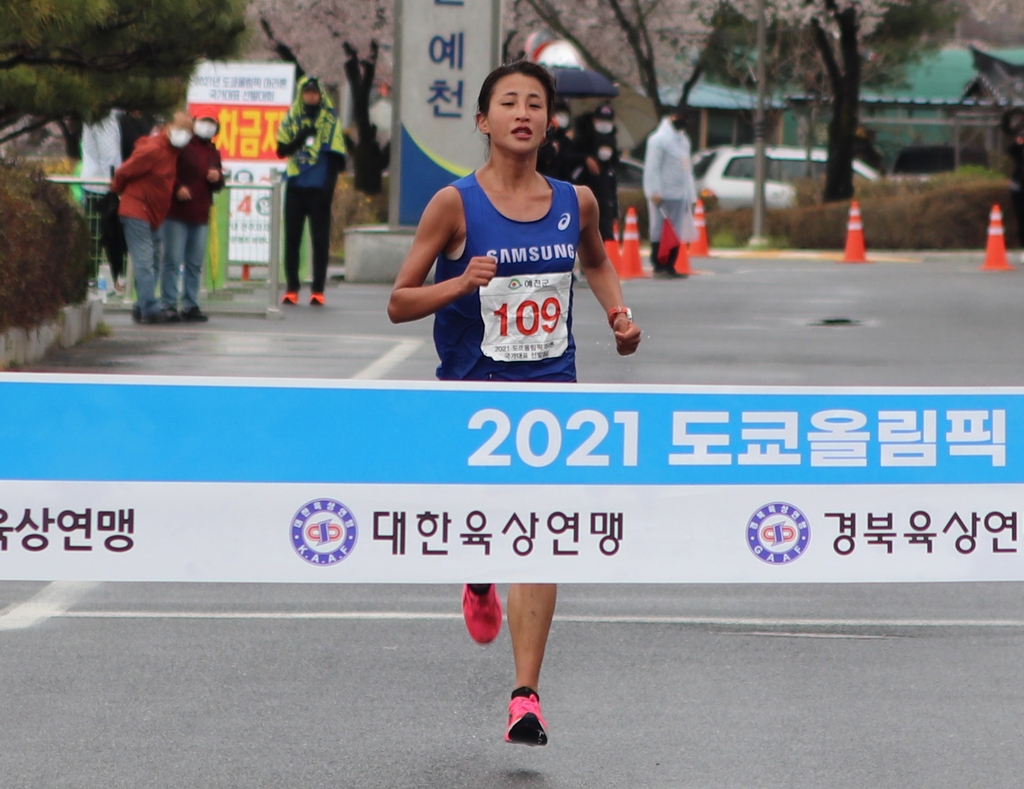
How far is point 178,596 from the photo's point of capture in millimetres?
7191

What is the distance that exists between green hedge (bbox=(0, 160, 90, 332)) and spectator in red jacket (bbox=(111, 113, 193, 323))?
1.01 meters

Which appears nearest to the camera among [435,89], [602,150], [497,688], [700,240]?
[497,688]

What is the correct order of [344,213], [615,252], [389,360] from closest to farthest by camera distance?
[389,360] < [615,252] < [344,213]

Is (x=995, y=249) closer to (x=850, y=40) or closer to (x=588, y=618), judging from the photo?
(x=850, y=40)

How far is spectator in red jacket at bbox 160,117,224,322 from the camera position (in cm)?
1554

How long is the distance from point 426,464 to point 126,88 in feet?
29.8

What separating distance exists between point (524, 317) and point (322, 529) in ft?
2.82

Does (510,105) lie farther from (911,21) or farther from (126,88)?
(911,21)

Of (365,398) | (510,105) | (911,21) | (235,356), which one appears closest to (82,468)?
(365,398)

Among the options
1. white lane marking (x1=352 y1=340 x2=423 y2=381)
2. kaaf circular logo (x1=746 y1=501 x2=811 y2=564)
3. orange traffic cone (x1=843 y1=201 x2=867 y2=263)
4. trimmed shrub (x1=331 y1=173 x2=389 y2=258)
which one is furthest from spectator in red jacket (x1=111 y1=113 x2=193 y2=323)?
orange traffic cone (x1=843 y1=201 x2=867 y2=263)

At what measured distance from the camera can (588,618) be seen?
271 inches

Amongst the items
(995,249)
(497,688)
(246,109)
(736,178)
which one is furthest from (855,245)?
(497,688)

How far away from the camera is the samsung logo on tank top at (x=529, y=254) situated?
17.2 feet

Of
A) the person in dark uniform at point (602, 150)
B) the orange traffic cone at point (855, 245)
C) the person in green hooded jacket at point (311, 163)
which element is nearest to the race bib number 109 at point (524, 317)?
the person in green hooded jacket at point (311, 163)
